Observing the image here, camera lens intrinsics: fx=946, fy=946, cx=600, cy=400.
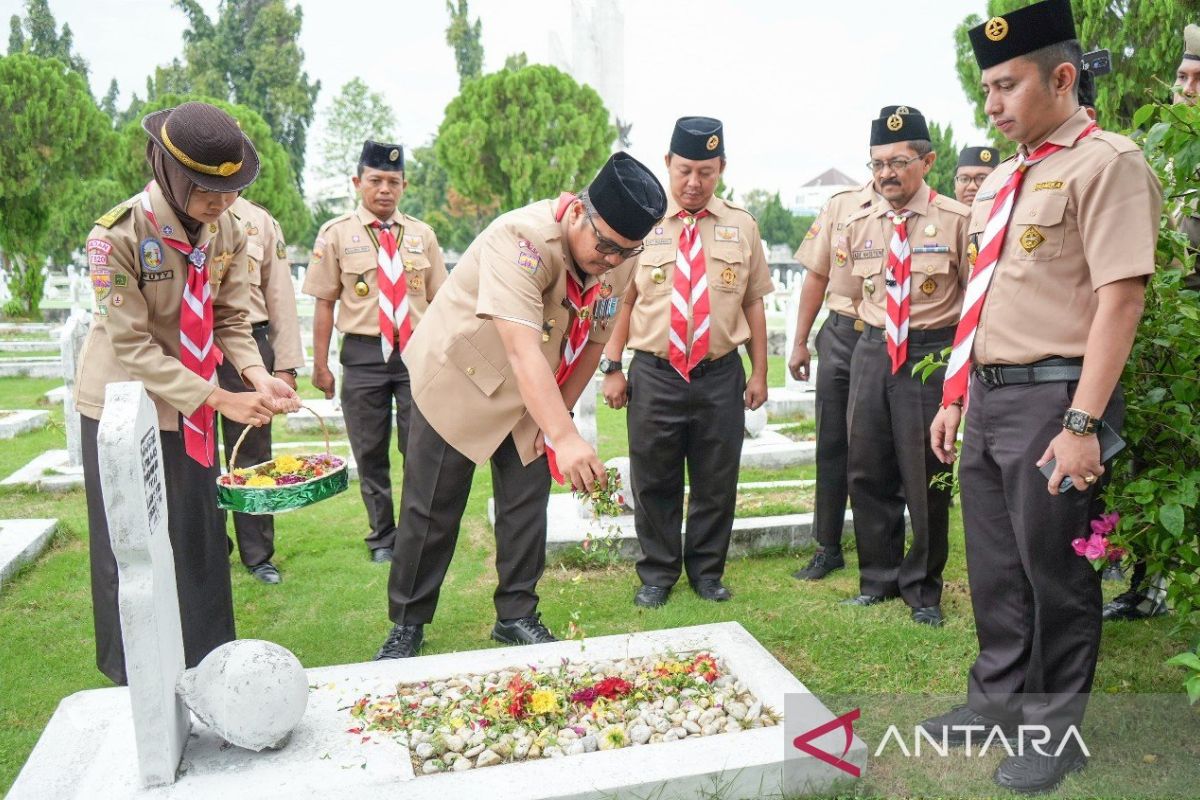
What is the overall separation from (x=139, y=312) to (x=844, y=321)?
3.41m

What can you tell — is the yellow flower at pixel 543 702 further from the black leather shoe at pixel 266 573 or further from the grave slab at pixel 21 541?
the grave slab at pixel 21 541

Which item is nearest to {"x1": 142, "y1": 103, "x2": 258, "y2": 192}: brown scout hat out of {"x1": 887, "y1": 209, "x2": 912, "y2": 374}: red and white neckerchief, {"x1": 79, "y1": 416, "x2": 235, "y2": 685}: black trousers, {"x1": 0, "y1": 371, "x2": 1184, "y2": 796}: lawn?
{"x1": 79, "y1": 416, "x2": 235, "y2": 685}: black trousers

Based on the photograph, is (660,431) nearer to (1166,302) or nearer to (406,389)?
(406,389)

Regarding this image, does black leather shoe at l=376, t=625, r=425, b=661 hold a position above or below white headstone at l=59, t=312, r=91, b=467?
below

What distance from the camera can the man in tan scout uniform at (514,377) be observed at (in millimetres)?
2979

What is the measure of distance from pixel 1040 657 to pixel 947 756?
1.50 feet

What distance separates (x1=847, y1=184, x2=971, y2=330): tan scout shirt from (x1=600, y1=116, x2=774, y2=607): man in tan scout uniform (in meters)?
0.58

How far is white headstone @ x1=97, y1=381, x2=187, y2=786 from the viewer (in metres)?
2.48

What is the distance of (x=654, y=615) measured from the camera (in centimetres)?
441

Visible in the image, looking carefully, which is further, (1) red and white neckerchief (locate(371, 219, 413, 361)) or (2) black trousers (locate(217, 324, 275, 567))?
(1) red and white neckerchief (locate(371, 219, 413, 361))

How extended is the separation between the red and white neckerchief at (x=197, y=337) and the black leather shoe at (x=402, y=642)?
103 centimetres

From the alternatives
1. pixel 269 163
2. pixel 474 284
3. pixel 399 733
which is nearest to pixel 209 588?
pixel 399 733

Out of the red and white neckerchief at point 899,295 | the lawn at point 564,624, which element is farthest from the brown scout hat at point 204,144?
the red and white neckerchief at point 899,295

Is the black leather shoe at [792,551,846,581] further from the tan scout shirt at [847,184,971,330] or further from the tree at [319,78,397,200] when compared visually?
the tree at [319,78,397,200]
